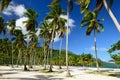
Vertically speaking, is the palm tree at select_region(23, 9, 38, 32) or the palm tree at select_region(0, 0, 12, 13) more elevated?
the palm tree at select_region(23, 9, 38, 32)

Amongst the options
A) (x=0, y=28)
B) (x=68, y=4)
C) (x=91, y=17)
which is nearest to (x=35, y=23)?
(x=0, y=28)

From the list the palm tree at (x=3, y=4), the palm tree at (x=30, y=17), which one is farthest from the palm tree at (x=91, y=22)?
the palm tree at (x=3, y=4)

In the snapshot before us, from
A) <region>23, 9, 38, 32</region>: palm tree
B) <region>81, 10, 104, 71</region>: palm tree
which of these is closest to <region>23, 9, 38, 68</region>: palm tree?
<region>23, 9, 38, 32</region>: palm tree

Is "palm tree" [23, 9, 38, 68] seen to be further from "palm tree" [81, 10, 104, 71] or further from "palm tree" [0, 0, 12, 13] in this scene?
"palm tree" [0, 0, 12, 13]

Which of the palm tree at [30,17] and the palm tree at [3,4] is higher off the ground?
the palm tree at [30,17]

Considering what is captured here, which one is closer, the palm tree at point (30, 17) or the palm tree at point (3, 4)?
the palm tree at point (3, 4)

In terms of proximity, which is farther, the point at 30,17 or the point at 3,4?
the point at 30,17

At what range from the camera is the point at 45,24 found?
53500 millimetres

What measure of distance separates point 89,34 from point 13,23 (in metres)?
28.9

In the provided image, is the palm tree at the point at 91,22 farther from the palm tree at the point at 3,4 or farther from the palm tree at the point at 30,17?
the palm tree at the point at 3,4

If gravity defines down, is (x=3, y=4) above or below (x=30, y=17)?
below

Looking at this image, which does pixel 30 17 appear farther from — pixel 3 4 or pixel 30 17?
pixel 3 4

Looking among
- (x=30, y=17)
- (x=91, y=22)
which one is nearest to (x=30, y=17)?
(x=30, y=17)

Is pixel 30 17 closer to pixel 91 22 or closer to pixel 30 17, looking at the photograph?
pixel 30 17
